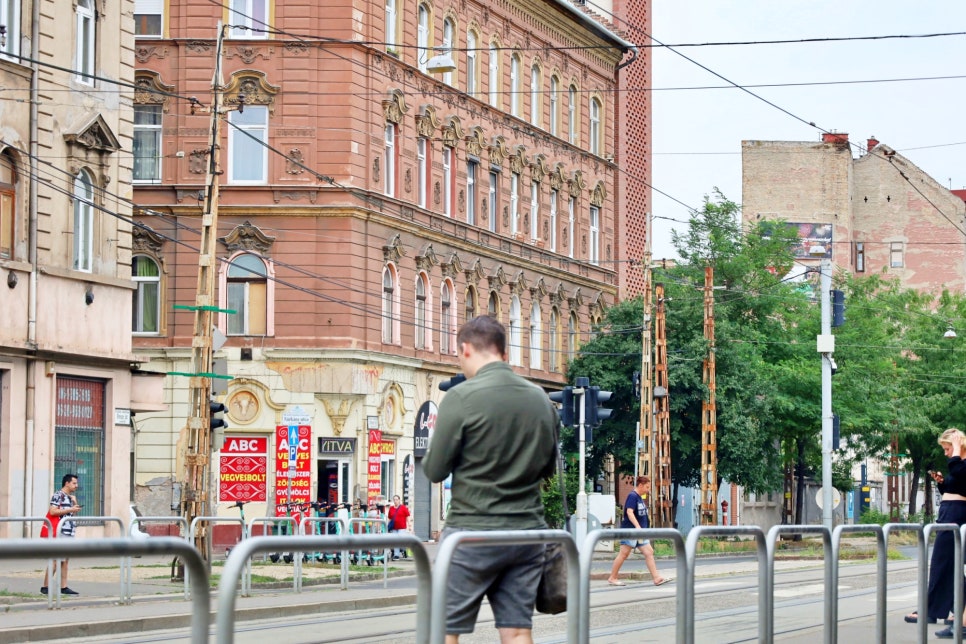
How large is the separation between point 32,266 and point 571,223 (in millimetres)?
29892

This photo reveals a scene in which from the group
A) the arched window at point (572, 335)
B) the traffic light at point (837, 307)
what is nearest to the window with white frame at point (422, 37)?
the traffic light at point (837, 307)

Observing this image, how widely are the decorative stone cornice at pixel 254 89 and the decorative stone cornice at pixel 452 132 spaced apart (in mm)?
6294

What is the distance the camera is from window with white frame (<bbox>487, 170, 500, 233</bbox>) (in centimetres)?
5172

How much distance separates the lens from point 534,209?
5500cm

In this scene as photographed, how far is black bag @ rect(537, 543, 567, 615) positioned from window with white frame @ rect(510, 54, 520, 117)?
151 feet

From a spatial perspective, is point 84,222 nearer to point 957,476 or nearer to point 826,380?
point 826,380

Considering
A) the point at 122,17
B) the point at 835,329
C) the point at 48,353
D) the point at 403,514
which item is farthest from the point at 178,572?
the point at 835,329

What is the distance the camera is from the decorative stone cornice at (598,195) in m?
59.6

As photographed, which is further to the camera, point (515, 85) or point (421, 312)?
point (515, 85)

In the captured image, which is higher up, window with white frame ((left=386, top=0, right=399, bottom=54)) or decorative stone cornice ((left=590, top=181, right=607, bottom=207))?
window with white frame ((left=386, top=0, right=399, bottom=54))

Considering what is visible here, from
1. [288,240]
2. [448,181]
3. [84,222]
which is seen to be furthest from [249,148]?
[84,222]

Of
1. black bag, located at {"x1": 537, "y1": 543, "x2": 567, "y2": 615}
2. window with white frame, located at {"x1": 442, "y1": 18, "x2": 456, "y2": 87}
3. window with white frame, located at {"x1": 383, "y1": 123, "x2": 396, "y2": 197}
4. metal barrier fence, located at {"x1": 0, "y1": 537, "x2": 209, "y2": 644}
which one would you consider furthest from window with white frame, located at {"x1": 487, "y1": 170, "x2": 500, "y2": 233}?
metal barrier fence, located at {"x1": 0, "y1": 537, "x2": 209, "y2": 644}

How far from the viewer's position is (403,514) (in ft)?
135

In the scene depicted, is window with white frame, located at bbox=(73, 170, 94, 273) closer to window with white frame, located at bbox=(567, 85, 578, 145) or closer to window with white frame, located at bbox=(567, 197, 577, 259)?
window with white frame, located at bbox=(567, 197, 577, 259)
